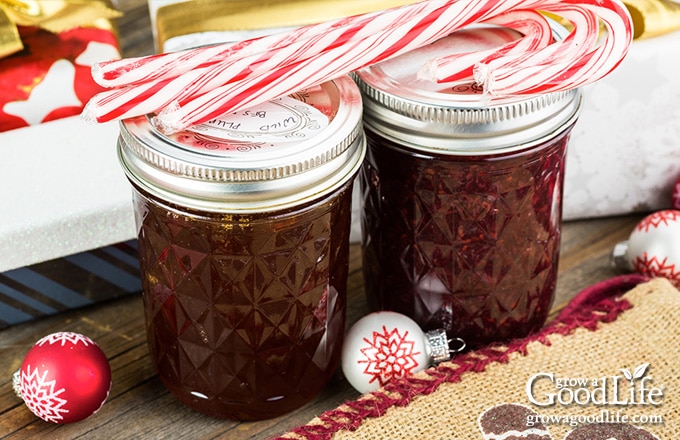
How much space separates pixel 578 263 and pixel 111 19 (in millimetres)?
701

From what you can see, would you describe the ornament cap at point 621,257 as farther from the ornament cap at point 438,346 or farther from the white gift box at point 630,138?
the ornament cap at point 438,346

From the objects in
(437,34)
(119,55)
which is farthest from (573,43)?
(119,55)

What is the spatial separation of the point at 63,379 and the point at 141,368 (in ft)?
0.50

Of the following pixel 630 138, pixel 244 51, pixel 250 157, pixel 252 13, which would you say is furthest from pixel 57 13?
pixel 630 138

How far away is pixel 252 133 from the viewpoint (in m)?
0.85

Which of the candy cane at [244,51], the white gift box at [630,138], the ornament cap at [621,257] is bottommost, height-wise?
the ornament cap at [621,257]

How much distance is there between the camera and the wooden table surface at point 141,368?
0.98 metres

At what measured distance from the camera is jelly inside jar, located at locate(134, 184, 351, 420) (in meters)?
0.85

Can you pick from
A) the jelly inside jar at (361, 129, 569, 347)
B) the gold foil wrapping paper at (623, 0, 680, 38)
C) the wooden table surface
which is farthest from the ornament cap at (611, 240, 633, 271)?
the gold foil wrapping paper at (623, 0, 680, 38)

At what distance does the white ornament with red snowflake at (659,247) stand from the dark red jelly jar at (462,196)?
0.14 m

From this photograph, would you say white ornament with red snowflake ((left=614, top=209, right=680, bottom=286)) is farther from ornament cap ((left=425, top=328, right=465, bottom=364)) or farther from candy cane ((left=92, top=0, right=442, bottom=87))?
candy cane ((left=92, top=0, right=442, bottom=87))

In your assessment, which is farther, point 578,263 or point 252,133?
point 578,263

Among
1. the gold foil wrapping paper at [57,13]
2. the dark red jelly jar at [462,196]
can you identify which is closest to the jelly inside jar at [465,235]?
the dark red jelly jar at [462,196]

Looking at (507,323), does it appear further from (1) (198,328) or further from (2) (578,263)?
(1) (198,328)
